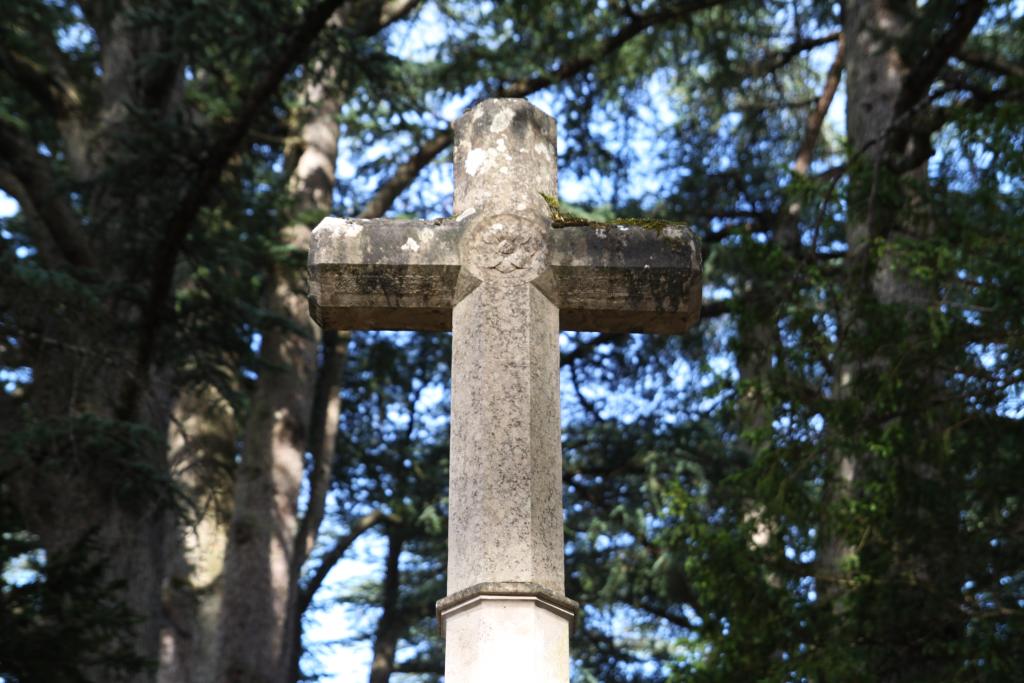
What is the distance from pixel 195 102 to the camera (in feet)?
54.1

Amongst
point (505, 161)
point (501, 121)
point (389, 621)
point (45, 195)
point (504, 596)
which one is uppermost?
point (45, 195)

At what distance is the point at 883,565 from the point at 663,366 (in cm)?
912

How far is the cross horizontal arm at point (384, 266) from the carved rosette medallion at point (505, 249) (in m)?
0.06

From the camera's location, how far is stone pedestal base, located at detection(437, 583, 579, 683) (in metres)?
4.08

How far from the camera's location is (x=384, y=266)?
15.9ft

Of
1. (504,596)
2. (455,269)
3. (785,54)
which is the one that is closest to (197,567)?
(785,54)

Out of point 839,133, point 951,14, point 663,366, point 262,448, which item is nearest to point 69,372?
point 262,448

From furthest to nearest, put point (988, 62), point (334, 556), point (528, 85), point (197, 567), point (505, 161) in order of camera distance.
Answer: point (334, 556) < point (528, 85) < point (197, 567) < point (988, 62) < point (505, 161)

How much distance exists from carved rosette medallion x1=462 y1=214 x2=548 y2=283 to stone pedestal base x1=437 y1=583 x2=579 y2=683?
108 centimetres

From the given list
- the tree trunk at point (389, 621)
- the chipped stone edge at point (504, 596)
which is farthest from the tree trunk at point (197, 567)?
the chipped stone edge at point (504, 596)

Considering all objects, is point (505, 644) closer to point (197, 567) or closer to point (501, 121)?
point (501, 121)

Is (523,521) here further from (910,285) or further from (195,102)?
(195,102)

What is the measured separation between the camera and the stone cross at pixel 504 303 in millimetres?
4266

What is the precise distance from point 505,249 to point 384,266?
0.42 meters
